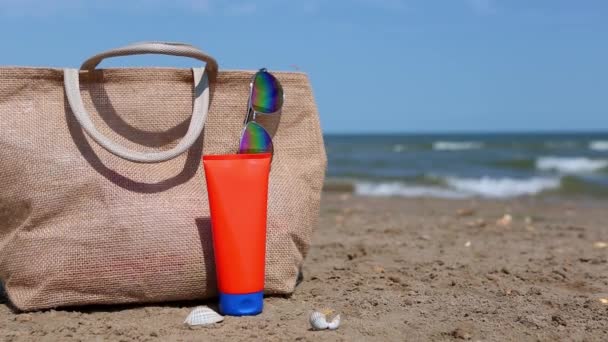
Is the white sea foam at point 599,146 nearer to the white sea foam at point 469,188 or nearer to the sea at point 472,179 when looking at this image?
the sea at point 472,179

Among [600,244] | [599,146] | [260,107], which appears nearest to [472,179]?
[600,244]

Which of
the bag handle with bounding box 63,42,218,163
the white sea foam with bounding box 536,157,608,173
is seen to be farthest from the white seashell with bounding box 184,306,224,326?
the white sea foam with bounding box 536,157,608,173

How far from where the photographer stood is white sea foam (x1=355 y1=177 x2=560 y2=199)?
7.85 m

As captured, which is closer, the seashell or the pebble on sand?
the seashell

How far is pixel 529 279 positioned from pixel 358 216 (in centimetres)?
235

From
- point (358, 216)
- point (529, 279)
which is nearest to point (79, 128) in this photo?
point (529, 279)

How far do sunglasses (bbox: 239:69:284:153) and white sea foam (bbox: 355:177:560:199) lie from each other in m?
5.62

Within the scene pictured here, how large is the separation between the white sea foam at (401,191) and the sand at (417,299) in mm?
4011

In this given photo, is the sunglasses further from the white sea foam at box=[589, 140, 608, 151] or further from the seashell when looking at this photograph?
the white sea foam at box=[589, 140, 608, 151]

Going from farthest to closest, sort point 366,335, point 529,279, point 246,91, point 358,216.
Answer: point 358,216 → point 529,279 → point 246,91 → point 366,335

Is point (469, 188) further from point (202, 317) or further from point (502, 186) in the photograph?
point (202, 317)

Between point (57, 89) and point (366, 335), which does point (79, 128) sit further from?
point (366, 335)

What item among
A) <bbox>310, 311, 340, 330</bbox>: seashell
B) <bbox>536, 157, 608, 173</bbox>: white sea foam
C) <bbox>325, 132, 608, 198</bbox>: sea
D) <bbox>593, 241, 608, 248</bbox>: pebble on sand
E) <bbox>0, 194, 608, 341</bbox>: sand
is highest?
<bbox>310, 311, 340, 330</bbox>: seashell

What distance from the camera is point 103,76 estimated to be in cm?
192
